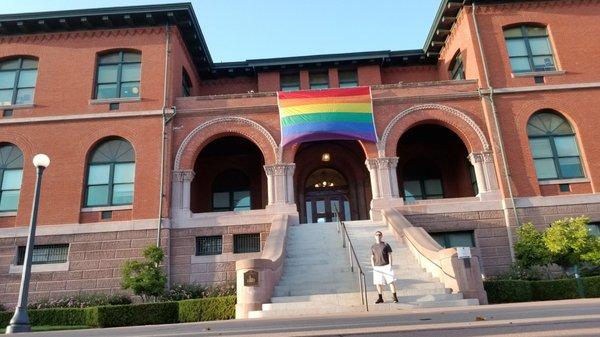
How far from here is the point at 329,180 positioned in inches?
919

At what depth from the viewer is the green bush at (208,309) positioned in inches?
466

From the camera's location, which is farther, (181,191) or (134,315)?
(181,191)

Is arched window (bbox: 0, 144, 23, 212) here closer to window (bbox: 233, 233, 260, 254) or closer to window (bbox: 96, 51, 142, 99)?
window (bbox: 96, 51, 142, 99)

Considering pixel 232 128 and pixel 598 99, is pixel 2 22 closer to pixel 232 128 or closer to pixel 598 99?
pixel 232 128

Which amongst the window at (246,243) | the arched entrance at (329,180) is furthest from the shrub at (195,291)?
the arched entrance at (329,180)

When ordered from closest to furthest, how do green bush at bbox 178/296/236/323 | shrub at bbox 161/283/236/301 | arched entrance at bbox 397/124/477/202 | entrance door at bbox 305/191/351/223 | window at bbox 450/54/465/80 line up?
green bush at bbox 178/296/236/323 → shrub at bbox 161/283/236/301 → window at bbox 450/54/465/80 → arched entrance at bbox 397/124/477/202 → entrance door at bbox 305/191/351/223

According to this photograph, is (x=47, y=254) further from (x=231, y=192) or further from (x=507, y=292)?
(x=507, y=292)

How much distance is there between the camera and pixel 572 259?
14133 mm

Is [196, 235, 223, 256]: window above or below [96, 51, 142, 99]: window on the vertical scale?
below

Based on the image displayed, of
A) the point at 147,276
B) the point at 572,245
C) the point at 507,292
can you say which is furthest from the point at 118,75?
the point at 572,245

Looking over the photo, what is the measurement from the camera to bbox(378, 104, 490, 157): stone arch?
718 inches

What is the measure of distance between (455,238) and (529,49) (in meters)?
9.49

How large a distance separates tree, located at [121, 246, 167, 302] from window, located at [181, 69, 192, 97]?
29.2 ft

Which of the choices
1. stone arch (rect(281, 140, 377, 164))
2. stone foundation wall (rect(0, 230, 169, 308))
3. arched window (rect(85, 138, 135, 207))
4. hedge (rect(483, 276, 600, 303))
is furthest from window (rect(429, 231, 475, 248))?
arched window (rect(85, 138, 135, 207))
